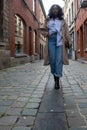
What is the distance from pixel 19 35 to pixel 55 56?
13958mm

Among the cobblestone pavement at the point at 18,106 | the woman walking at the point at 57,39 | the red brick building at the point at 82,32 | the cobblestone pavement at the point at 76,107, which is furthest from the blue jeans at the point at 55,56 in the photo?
the red brick building at the point at 82,32

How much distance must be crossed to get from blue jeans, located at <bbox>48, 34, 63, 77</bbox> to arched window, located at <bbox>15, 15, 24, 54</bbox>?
1230cm

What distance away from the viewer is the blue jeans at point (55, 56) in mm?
7340

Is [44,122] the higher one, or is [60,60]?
[60,60]

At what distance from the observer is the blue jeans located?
289 inches

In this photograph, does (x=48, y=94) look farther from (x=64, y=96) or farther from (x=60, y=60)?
(x=60, y=60)

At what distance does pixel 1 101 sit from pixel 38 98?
26.7 inches

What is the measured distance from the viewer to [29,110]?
4.94 meters

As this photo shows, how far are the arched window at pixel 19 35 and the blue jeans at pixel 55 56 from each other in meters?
12.3

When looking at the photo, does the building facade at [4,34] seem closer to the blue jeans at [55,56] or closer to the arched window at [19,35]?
the arched window at [19,35]

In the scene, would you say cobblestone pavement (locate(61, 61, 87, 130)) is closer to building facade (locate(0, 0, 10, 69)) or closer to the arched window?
building facade (locate(0, 0, 10, 69))

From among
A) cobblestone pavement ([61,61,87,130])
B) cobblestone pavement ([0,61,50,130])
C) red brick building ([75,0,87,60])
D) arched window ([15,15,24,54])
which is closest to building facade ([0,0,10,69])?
arched window ([15,15,24,54])

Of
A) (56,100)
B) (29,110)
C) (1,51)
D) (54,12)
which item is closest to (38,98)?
(56,100)

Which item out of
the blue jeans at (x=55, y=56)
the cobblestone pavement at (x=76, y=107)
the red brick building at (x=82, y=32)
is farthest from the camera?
the red brick building at (x=82, y=32)
